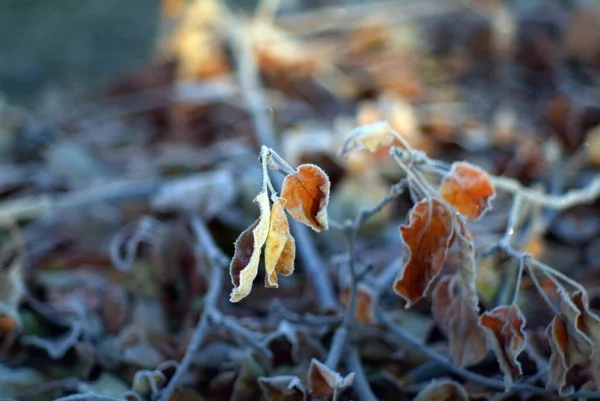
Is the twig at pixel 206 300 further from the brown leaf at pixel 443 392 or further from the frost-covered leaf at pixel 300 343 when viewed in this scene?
the brown leaf at pixel 443 392

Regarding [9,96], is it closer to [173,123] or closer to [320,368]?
[173,123]

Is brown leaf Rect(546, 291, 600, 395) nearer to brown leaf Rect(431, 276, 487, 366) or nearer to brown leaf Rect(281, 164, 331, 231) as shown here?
brown leaf Rect(431, 276, 487, 366)

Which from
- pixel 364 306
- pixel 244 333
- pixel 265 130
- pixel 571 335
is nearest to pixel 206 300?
pixel 244 333

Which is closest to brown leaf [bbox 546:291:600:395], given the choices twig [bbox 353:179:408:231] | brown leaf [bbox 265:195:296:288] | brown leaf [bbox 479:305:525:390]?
brown leaf [bbox 479:305:525:390]

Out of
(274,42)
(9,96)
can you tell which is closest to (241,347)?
(274,42)

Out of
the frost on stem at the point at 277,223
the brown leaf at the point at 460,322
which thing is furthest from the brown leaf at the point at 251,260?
the brown leaf at the point at 460,322
